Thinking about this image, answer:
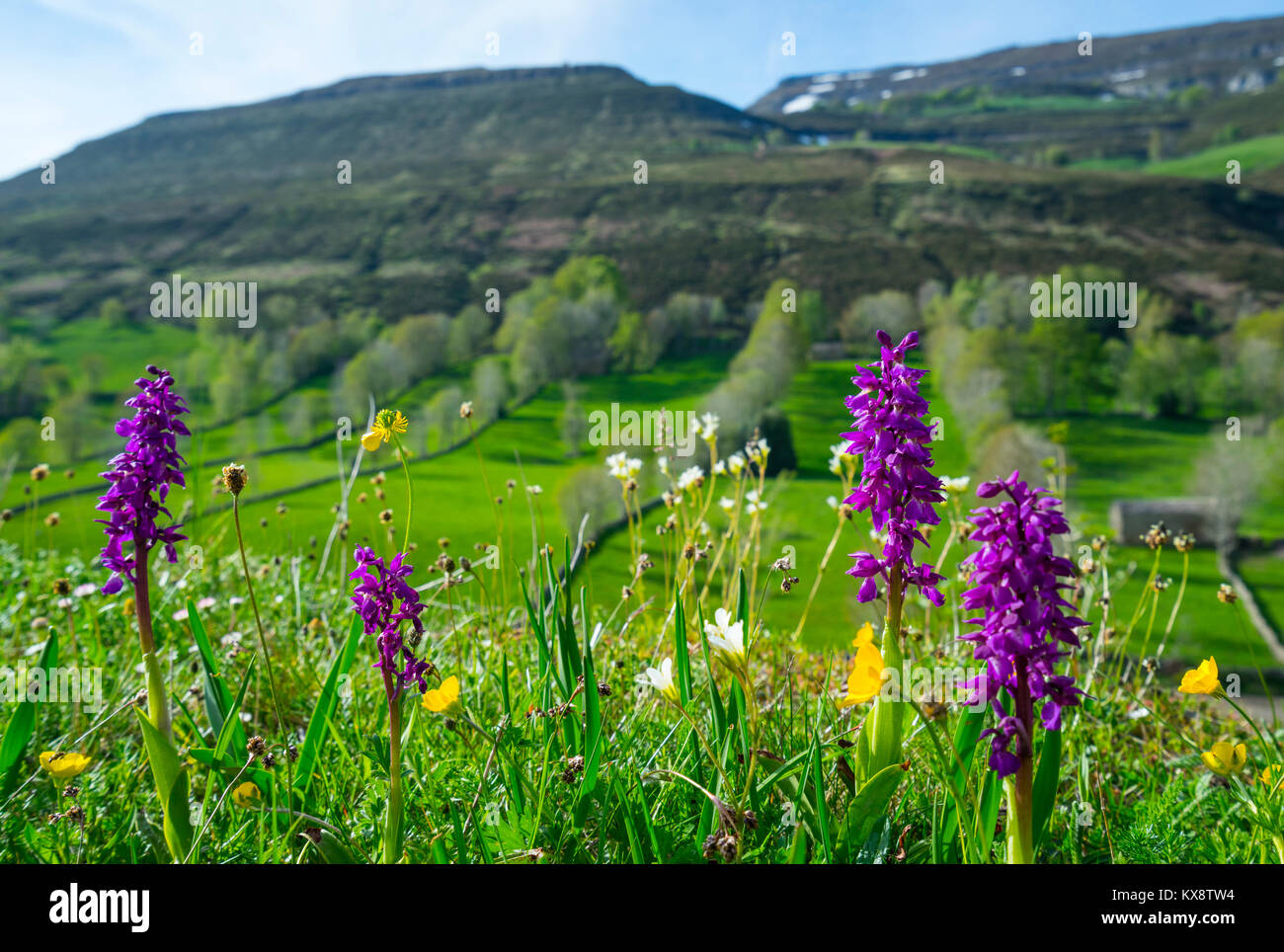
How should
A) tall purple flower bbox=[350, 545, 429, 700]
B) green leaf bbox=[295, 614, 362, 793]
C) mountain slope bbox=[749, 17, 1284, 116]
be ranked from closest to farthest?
tall purple flower bbox=[350, 545, 429, 700]
green leaf bbox=[295, 614, 362, 793]
mountain slope bbox=[749, 17, 1284, 116]

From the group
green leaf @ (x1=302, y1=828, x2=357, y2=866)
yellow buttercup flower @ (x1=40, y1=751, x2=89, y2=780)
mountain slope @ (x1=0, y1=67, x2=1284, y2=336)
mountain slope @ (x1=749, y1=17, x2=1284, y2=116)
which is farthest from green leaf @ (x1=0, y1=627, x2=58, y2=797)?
mountain slope @ (x1=749, y1=17, x2=1284, y2=116)

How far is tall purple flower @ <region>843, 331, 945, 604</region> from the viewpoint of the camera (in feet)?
5.81

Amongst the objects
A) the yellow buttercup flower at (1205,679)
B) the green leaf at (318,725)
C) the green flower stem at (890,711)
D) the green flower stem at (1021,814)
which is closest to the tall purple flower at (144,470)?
the green leaf at (318,725)

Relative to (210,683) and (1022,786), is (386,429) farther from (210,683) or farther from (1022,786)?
(1022,786)

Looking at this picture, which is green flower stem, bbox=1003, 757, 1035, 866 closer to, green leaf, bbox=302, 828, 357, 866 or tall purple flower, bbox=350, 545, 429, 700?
tall purple flower, bbox=350, 545, 429, 700

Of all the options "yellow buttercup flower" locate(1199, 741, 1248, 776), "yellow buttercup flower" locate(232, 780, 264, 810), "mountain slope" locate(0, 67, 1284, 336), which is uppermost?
"mountain slope" locate(0, 67, 1284, 336)

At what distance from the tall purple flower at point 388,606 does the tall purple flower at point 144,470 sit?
2.11 feet

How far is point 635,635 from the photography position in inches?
179

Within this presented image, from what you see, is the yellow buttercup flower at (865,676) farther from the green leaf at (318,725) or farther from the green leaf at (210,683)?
the green leaf at (210,683)

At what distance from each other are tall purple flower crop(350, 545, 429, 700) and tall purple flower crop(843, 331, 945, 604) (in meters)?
1.03

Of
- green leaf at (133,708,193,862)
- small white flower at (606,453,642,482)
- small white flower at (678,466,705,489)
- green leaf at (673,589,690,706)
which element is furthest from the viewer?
small white flower at (606,453,642,482)

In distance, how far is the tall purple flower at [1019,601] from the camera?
1.40 m

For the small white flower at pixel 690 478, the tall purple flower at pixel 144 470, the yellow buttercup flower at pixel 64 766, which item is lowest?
the yellow buttercup flower at pixel 64 766

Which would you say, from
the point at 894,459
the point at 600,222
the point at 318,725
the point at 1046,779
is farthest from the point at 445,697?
the point at 600,222
